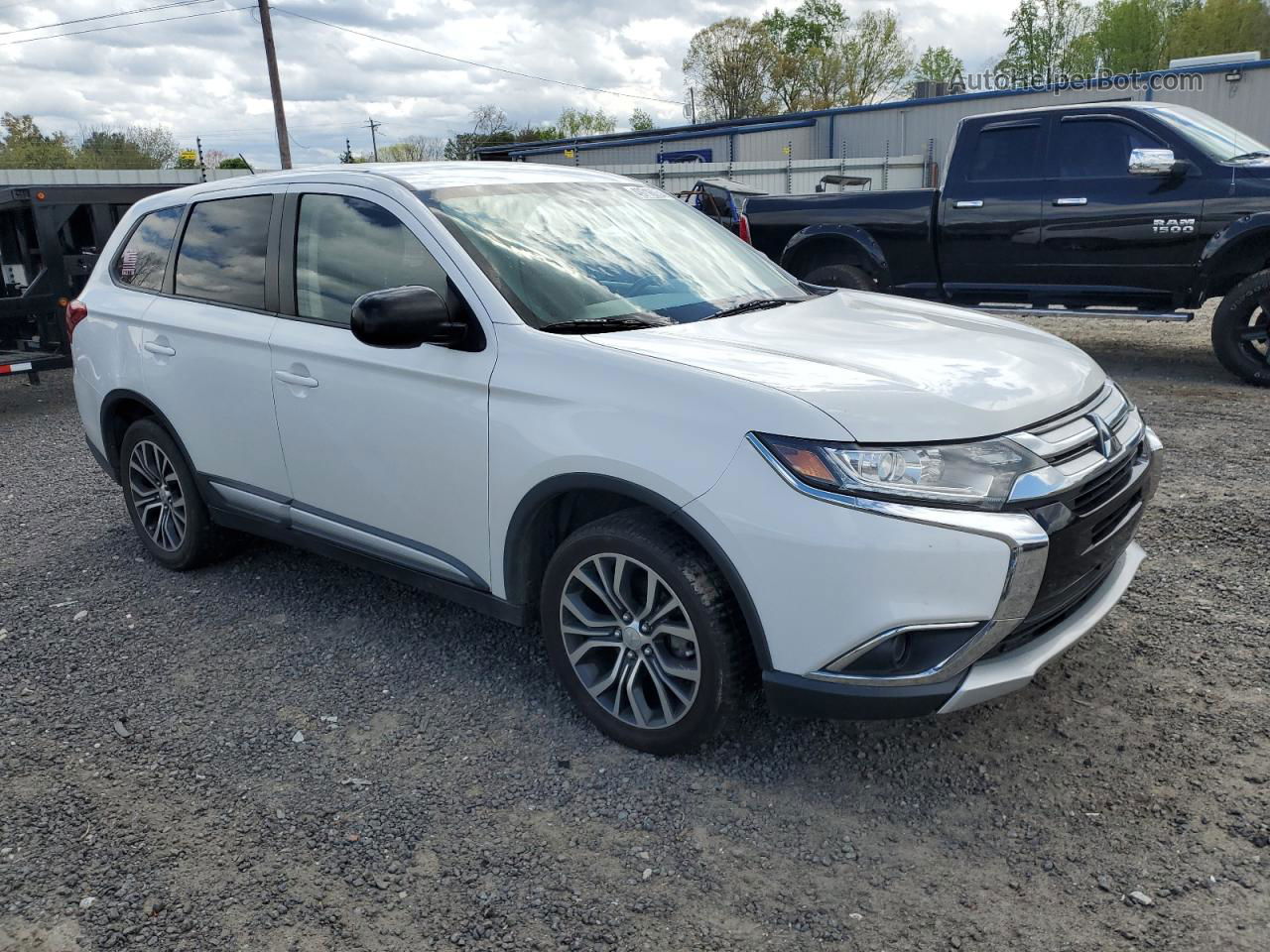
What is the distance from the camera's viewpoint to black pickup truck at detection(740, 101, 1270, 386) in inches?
314

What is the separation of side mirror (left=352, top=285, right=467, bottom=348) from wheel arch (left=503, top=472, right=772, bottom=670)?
0.62 m

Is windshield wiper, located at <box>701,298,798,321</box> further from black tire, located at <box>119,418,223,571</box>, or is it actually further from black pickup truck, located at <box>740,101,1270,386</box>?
black pickup truck, located at <box>740,101,1270,386</box>

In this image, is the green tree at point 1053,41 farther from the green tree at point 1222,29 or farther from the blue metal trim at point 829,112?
the blue metal trim at point 829,112

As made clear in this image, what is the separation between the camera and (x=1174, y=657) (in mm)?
3658

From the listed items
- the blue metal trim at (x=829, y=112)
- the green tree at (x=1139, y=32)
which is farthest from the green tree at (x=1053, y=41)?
the blue metal trim at (x=829, y=112)

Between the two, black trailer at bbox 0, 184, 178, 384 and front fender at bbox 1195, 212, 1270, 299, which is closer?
front fender at bbox 1195, 212, 1270, 299

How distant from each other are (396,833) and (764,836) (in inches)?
40.3

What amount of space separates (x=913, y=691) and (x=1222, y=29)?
64.9m

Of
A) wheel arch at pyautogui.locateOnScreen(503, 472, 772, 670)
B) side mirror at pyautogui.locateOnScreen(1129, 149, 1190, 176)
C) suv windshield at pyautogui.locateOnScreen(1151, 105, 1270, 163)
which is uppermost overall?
suv windshield at pyautogui.locateOnScreen(1151, 105, 1270, 163)

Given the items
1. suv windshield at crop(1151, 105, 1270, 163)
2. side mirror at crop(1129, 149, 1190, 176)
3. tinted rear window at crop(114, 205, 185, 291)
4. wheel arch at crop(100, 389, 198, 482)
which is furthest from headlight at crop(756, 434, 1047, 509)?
suv windshield at crop(1151, 105, 1270, 163)

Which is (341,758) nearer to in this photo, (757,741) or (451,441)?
(451,441)

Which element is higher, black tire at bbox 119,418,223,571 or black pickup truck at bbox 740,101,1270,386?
black pickup truck at bbox 740,101,1270,386

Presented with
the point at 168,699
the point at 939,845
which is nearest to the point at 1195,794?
the point at 939,845

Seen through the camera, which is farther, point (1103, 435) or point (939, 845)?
point (1103, 435)
